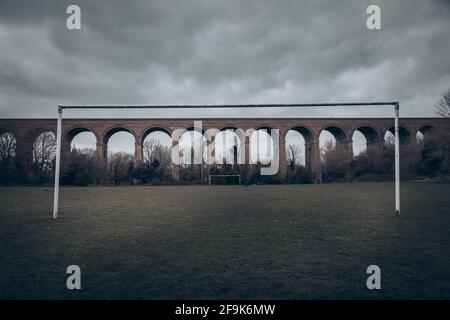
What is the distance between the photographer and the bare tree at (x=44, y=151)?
30.1m

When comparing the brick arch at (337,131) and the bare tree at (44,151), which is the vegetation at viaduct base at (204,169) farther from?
the brick arch at (337,131)

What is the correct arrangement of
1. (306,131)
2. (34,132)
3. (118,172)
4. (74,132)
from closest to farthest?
(118,172) → (34,132) → (74,132) → (306,131)

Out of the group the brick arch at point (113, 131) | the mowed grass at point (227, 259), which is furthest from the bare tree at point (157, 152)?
the mowed grass at point (227, 259)

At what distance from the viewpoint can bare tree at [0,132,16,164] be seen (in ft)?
97.9

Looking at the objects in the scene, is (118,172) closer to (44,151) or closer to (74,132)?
(44,151)

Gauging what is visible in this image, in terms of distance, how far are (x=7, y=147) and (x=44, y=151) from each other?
14.1 ft

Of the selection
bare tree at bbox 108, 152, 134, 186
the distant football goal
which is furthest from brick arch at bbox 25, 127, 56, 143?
the distant football goal

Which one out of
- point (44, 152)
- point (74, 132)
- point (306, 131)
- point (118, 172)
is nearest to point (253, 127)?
point (306, 131)

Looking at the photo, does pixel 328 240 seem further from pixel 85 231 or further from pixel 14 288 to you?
pixel 85 231

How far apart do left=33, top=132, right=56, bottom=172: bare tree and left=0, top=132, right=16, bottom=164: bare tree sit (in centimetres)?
242

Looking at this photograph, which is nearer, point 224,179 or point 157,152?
point 224,179

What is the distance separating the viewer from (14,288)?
2664 mm

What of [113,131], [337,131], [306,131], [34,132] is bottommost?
[34,132]

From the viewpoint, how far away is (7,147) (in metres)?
31.5
